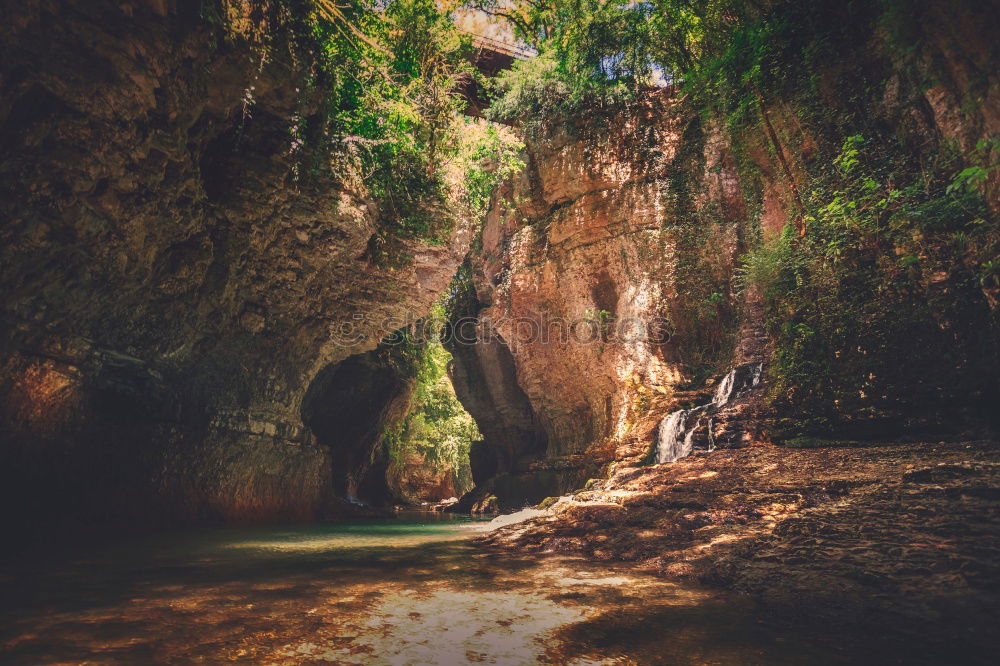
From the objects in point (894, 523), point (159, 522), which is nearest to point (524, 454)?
point (159, 522)

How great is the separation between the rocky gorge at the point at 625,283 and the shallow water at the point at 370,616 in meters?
0.63

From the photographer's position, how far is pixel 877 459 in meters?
4.97

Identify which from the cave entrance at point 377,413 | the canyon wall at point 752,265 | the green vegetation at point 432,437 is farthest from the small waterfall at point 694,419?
the green vegetation at point 432,437

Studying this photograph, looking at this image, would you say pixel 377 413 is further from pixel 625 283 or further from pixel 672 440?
pixel 672 440

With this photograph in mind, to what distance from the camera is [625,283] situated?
13289 mm

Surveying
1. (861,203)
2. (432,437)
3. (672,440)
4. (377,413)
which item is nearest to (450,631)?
(861,203)

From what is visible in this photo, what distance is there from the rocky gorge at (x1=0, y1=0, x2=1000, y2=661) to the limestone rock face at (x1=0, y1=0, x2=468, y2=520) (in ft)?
0.12

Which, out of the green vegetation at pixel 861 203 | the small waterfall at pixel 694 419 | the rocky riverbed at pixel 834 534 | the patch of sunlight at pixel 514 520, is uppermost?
the green vegetation at pixel 861 203

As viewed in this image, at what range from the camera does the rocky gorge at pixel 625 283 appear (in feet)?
13.6

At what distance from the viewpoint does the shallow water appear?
201cm

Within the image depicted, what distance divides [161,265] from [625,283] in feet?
34.9

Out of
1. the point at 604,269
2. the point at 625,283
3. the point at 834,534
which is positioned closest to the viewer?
the point at 834,534

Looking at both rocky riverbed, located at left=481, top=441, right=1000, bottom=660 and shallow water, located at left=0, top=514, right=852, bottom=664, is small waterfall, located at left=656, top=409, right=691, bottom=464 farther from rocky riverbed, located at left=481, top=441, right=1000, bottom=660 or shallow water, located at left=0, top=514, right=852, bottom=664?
shallow water, located at left=0, top=514, right=852, bottom=664

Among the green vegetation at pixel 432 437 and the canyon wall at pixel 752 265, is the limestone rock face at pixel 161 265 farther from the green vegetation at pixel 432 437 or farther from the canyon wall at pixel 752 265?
the green vegetation at pixel 432 437
